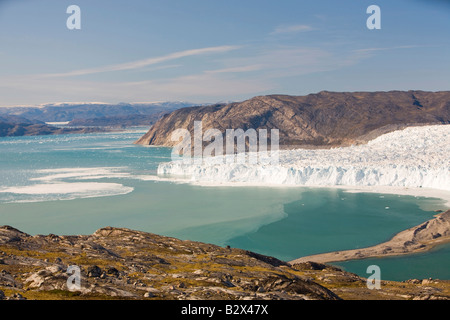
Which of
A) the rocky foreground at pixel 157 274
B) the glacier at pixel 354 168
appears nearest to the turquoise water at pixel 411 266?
the rocky foreground at pixel 157 274

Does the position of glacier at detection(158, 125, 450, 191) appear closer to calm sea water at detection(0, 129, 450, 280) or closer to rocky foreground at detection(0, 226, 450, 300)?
calm sea water at detection(0, 129, 450, 280)

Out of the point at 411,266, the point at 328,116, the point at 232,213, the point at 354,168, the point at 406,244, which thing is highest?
the point at 328,116

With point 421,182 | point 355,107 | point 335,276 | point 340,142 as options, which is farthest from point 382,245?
point 355,107

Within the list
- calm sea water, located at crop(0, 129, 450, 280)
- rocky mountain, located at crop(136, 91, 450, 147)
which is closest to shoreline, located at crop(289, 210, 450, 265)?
calm sea water, located at crop(0, 129, 450, 280)

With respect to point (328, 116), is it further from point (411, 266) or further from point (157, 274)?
point (157, 274)

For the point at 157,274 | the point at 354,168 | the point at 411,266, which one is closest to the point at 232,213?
the point at 411,266

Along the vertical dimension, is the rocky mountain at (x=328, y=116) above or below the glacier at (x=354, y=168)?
above

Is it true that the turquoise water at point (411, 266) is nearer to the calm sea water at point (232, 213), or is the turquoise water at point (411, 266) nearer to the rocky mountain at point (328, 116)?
the calm sea water at point (232, 213)
